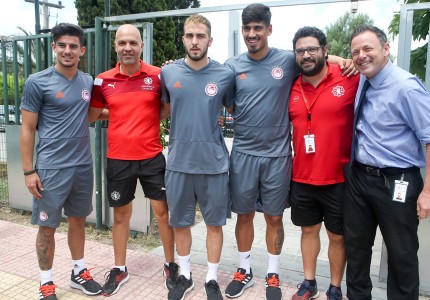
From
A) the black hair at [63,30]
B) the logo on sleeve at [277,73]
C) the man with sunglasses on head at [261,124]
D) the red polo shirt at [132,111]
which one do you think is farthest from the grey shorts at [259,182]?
the black hair at [63,30]

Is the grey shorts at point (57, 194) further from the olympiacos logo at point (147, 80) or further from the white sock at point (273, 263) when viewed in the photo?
the white sock at point (273, 263)

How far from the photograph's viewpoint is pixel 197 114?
10.4 ft

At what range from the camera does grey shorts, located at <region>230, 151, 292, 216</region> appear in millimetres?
3246

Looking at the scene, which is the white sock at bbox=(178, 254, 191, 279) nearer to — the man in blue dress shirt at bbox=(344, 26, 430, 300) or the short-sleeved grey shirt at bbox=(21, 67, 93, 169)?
the short-sleeved grey shirt at bbox=(21, 67, 93, 169)

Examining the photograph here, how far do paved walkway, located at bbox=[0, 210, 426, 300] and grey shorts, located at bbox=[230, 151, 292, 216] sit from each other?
0.83m

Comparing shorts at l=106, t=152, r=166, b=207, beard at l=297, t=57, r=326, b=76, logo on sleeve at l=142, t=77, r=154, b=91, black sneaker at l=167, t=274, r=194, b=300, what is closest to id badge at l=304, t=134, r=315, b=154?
beard at l=297, t=57, r=326, b=76

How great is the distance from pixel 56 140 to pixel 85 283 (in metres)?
1.31

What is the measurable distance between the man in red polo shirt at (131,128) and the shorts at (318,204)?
1.16m

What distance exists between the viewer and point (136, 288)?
11.8ft

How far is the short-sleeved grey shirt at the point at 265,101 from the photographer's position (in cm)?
318

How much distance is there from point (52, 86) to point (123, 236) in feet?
4.86

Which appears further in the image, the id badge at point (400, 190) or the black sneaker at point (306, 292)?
the black sneaker at point (306, 292)

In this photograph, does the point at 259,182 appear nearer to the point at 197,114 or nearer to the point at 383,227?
the point at 197,114

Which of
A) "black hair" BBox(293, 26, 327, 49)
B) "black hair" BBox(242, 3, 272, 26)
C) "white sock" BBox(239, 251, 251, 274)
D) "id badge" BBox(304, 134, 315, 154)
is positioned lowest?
"white sock" BBox(239, 251, 251, 274)
